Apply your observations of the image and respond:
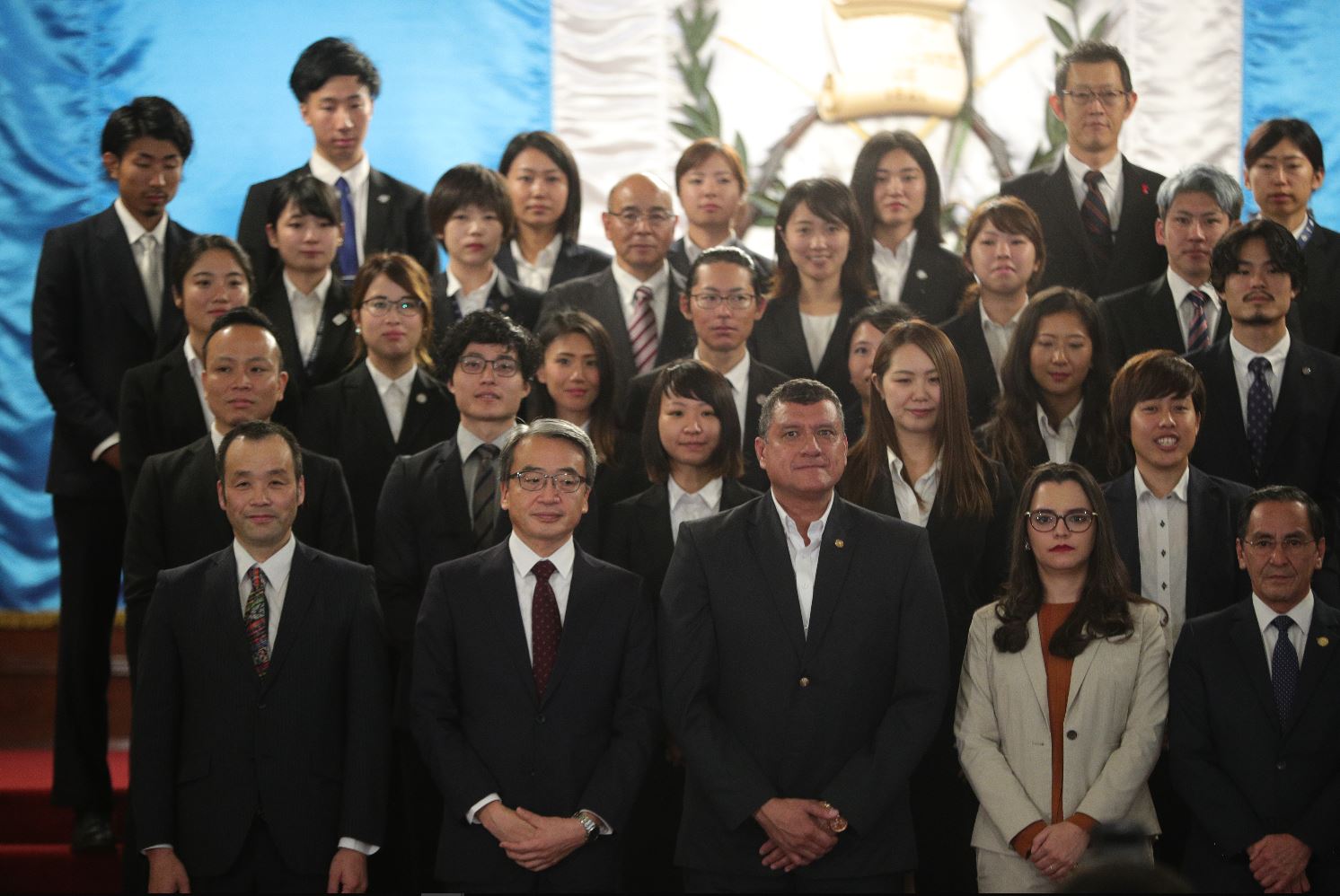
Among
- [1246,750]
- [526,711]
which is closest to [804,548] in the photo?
[526,711]

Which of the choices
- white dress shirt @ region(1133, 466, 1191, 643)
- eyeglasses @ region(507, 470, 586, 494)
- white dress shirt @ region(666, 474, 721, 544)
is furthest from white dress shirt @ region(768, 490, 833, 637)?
white dress shirt @ region(1133, 466, 1191, 643)

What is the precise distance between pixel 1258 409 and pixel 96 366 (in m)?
3.51

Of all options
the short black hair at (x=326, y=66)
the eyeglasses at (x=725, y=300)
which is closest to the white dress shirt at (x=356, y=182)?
the short black hair at (x=326, y=66)

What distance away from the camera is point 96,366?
4855mm

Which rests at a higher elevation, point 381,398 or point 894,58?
point 894,58

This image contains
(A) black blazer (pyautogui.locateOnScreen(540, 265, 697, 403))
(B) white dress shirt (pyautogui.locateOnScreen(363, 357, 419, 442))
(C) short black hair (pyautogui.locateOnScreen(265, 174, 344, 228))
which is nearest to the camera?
(B) white dress shirt (pyautogui.locateOnScreen(363, 357, 419, 442))

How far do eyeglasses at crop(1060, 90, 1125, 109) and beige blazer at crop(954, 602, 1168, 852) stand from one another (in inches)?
86.9

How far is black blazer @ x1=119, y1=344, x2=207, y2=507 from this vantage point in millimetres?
4410

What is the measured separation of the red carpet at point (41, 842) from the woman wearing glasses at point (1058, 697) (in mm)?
2539

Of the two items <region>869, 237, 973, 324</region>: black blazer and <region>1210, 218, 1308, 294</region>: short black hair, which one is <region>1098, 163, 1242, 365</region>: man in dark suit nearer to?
<region>1210, 218, 1308, 294</region>: short black hair

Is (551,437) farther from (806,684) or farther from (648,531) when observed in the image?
(806,684)

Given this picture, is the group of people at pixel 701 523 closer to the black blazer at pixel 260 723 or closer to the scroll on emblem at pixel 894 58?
the black blazer at pixel 260 723

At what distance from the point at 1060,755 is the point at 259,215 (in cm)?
317

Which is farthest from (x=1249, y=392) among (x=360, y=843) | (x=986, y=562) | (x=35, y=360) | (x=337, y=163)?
(x=35, y=360)
